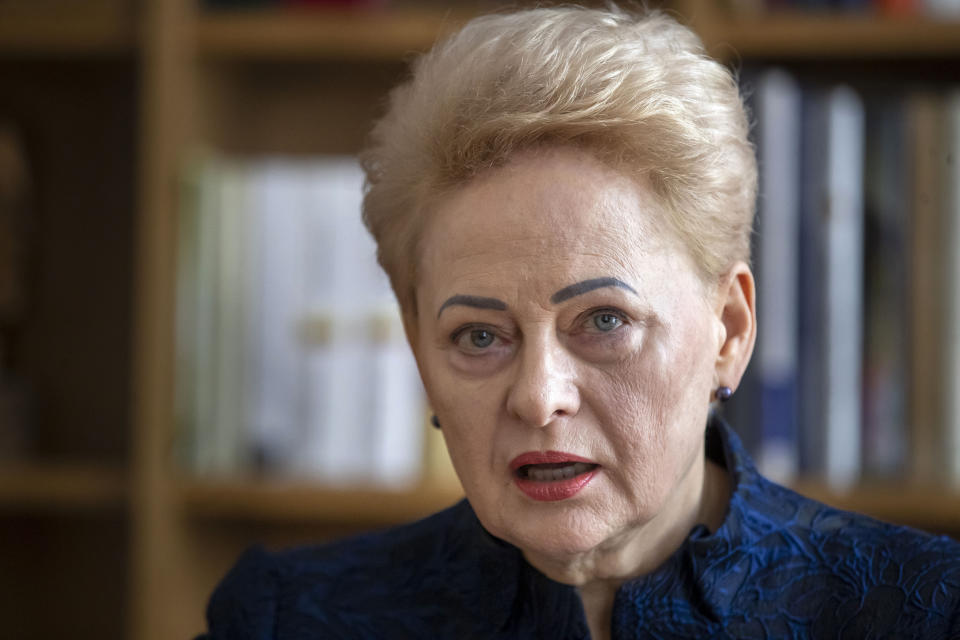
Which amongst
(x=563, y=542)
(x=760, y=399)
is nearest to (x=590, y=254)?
(x=563, y=542)

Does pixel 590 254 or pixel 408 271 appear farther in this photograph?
pixel 408 271

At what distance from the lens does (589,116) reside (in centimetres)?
79

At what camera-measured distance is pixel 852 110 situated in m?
1.46

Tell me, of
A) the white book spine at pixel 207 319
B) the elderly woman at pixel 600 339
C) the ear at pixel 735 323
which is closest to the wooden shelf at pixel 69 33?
the white book spine at pixel 207 319

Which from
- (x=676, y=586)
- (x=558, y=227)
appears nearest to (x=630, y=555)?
(x=676, y=586)

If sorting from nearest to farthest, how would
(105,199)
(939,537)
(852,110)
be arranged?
(939,537)
(852,110)
(105,199)

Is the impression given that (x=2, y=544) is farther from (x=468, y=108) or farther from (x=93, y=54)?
(x=468, y=108)

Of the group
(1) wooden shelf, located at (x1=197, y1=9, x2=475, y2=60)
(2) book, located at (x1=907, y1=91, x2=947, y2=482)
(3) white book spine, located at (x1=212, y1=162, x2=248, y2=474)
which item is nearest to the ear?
(2) book, located at (x1=907, y1=91, x2=947, y2=482)

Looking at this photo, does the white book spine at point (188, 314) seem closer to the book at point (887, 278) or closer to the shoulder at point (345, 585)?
the shoulder at point (345, 585)

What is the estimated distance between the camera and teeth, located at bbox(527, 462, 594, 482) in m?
0.80

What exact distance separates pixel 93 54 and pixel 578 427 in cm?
121

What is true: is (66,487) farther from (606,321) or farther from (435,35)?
(606,321)

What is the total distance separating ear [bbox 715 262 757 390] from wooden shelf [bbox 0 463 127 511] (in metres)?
1.05

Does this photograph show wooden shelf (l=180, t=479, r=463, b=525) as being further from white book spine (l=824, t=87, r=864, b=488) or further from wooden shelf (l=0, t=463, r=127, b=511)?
white book spine (l=824, t=87, r=864, b=488)
